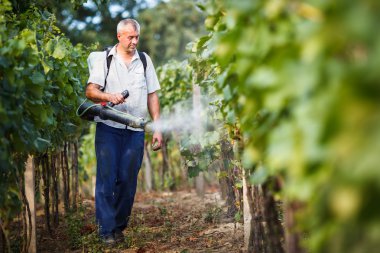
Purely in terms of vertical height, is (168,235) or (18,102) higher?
(18,102)

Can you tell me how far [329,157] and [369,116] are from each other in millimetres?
200

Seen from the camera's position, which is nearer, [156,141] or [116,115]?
[116,115]

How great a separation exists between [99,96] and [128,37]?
651 mm

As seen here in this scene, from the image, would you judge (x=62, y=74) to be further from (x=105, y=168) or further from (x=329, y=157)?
(x=329, y=157)

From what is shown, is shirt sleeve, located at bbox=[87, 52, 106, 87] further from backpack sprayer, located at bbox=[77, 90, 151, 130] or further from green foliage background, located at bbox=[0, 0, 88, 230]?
green foliage background, located at bbox=[0, 0, 88, 230]

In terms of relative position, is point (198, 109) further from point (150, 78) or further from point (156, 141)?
point (156, 141)

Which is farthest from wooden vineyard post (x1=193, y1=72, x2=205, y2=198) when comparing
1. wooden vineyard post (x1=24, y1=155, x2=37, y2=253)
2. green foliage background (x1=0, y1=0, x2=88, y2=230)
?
green foliage background (x1=0, y1=0, x2=88, y2=230)

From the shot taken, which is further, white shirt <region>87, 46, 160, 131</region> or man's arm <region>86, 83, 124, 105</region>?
white shirt <region>87, 46, 160, 131</region>

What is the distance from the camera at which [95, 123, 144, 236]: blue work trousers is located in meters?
5.60

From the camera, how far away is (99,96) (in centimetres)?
561

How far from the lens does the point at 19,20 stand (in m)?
5.21

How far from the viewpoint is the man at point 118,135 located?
221 inches

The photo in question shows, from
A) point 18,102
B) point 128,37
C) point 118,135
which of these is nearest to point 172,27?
point 128,37

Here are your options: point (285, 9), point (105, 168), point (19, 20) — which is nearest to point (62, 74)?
point (19, 20)
